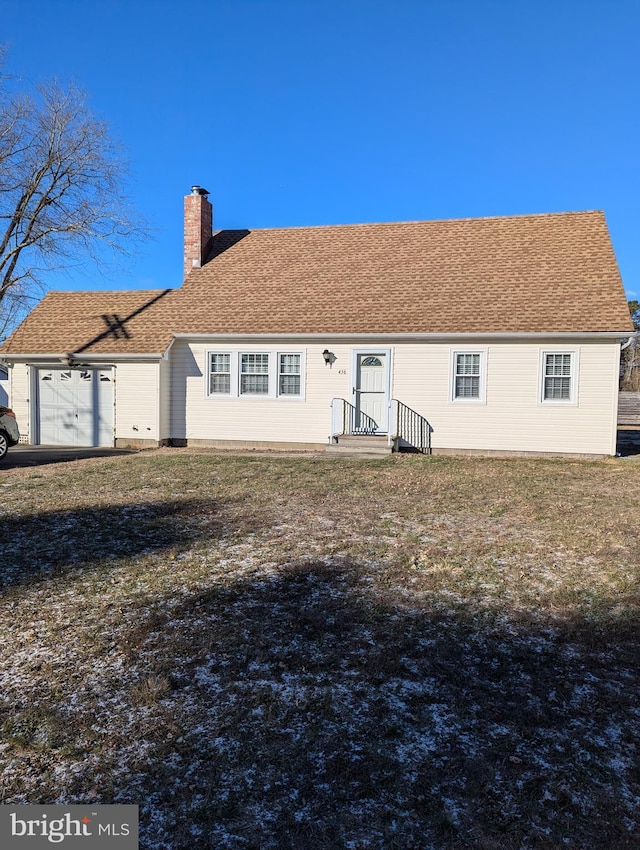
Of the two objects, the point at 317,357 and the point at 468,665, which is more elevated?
the point at 317,357

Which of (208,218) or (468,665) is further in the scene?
(208,218)

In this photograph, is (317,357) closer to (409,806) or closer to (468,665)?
(468,665)

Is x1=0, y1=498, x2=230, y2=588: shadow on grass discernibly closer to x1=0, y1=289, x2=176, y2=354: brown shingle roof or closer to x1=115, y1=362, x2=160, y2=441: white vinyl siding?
x1=115, y1=362, x2=160, y2=441: white vinyl siding

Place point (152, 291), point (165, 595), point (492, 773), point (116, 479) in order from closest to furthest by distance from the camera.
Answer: point (492, 773), point (165, 595), point (116, 479), point (152, 291)

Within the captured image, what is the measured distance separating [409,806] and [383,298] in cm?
1386

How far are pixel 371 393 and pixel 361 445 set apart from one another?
58.3 inches

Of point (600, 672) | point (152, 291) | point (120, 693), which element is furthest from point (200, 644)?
point (152, 291)

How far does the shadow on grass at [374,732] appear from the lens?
235cm

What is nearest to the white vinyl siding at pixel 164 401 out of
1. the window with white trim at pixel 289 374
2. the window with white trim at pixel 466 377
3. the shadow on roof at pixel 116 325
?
the shadow on roof at pixel 116 325

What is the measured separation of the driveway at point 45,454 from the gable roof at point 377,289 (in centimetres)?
273

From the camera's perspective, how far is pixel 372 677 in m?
3.45

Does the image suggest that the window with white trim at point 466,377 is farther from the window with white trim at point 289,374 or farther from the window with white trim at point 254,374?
the window with white trim at point 254,374

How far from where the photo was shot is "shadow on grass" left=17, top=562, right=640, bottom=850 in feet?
7.72

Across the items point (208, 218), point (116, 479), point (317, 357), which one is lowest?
point (116, 479)
